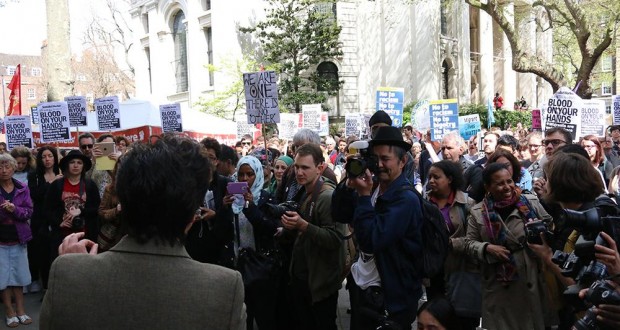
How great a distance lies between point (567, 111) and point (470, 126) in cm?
617

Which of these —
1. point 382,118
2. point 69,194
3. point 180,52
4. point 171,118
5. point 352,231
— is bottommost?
point 352,231

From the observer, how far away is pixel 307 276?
5258 mm

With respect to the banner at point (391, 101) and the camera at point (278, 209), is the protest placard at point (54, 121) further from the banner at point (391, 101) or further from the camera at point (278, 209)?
the camera at point (278, 209)

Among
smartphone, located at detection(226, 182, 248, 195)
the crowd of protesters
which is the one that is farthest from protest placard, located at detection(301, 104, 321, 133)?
smartphone, located at detection(226, 182, 248, 195)

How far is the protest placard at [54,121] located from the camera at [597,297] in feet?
37.9

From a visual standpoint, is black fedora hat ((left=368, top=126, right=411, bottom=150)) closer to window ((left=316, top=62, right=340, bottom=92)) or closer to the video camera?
the video camera

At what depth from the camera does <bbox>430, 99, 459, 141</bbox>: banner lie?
44.3 ft

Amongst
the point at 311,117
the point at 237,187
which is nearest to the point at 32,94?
the point at 311,117

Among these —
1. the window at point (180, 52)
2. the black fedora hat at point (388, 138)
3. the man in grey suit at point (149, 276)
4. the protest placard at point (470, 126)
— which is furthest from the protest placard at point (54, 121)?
the window at point (180, 52)

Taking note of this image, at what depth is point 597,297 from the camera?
2355 millimetres

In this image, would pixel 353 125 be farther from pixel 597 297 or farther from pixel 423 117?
pixel 597 297

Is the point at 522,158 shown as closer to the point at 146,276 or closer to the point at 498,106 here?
the point at 146,276

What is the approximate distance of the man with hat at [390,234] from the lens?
383cm

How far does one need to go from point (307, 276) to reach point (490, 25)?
46.2m
